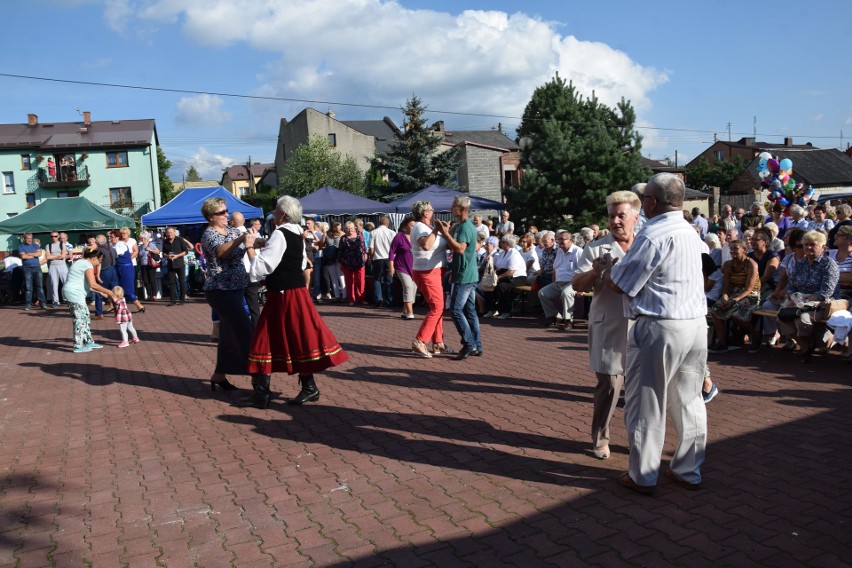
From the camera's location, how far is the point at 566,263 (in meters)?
11.2

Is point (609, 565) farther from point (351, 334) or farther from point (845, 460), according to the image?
point (351, 334)

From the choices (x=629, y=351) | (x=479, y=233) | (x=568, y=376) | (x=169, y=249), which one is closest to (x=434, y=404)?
(x=568, y=376)

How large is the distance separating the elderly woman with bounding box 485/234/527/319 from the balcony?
48.6 m

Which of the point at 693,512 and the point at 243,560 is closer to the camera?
the point at 243,560

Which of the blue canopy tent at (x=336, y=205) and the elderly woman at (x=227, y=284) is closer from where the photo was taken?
the elderly woman at (x=227, y=284)

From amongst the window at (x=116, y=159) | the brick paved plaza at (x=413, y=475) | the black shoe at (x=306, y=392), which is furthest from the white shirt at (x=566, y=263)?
the window at (x=116, y=159)

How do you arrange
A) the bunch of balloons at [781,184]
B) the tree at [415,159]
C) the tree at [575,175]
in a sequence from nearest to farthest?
the bunch of balloons at [781,184] → the tree at [575,175] → the tree at [415,159]

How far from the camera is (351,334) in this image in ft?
37.1

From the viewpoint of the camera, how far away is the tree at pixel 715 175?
65.2 m

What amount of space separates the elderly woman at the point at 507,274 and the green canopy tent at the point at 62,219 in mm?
13961

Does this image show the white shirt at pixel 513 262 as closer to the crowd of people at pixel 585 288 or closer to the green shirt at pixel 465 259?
the crowd of people at pixel 585 288

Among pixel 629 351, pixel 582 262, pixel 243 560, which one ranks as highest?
pixel 582 262

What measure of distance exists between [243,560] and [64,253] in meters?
17.1

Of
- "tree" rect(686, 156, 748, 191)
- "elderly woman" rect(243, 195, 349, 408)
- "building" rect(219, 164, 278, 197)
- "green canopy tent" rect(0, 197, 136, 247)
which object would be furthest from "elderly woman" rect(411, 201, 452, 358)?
"building" rect(219, 164, 278, 197)
